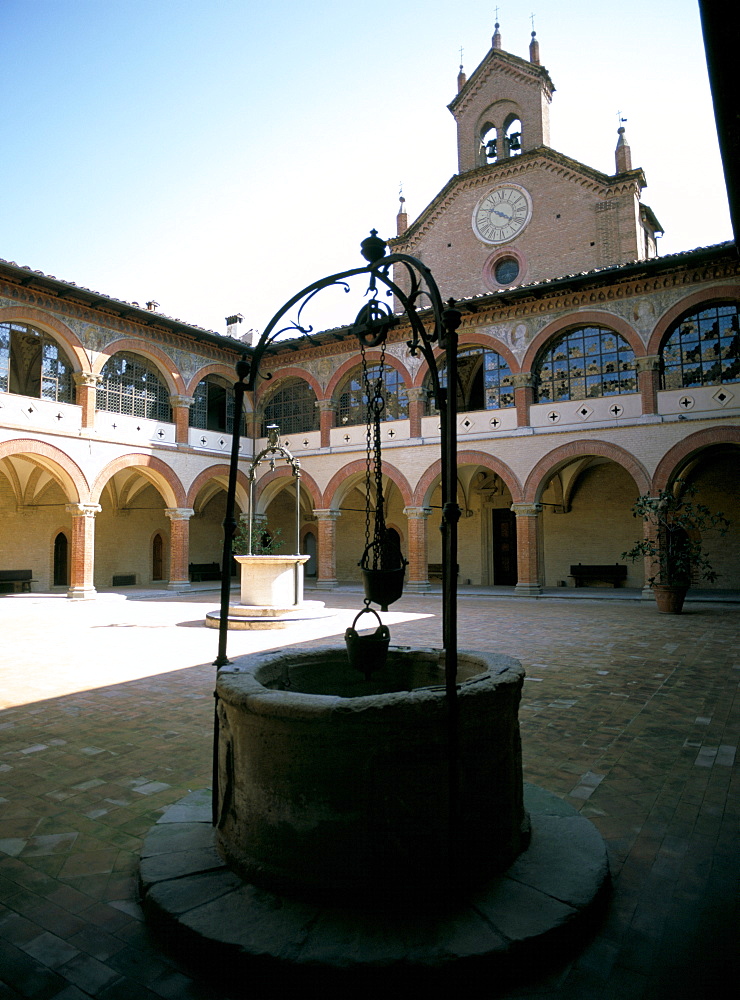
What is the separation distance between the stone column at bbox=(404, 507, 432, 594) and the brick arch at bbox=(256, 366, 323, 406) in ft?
17.8

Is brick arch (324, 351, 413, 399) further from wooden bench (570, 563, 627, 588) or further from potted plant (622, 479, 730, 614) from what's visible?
potted plant (622, 479, 730, 614)

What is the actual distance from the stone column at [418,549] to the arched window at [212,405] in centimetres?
695

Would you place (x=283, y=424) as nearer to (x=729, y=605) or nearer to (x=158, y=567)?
(x=158, y=567)

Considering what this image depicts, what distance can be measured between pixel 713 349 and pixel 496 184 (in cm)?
968

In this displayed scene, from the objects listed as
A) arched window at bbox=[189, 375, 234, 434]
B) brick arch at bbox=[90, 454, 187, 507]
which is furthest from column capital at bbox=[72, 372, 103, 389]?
arched window at bbox=[189, 375, 234, 434]

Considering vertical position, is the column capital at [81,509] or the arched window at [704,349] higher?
the arched window at [704,349]

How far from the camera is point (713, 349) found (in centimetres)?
1565

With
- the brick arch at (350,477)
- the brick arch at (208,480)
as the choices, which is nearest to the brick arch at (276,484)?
the brick arch at (350,477)

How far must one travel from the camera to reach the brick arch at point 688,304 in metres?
14.9

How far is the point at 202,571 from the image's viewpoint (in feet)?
82.6

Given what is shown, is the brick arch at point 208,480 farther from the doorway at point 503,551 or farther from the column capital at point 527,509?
the doorway at point 503,551

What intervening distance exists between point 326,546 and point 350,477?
2.45 metres

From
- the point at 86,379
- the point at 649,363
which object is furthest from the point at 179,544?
Result: the point at 649,363

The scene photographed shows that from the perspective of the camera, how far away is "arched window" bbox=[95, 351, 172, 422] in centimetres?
1841
